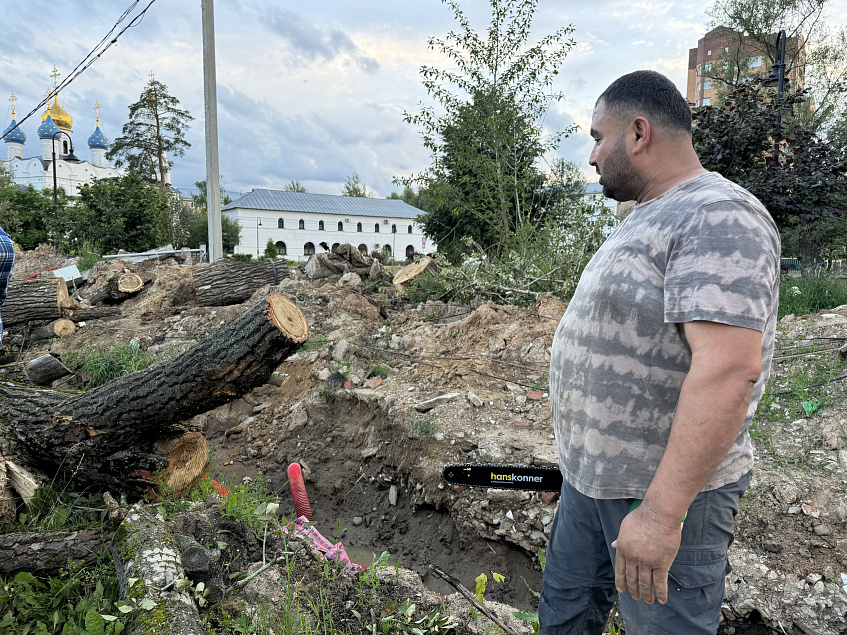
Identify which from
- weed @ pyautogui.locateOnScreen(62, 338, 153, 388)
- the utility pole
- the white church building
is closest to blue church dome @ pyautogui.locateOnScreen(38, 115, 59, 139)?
the white church building

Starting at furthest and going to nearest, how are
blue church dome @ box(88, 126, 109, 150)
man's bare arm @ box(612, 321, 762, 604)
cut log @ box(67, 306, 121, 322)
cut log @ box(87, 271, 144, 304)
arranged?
blue church dome @ box(88, 126, 109, 150), cut log @ box(87, 271, 144, 304), cut log @ box(67, 306, 121, 322), man's bare arm @ box(612, 321, 762, 604)

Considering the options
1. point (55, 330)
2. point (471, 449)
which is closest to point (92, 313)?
point (55, 330)

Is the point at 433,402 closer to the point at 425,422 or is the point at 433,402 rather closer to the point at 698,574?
the point at 425,422

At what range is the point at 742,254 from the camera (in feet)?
3.58

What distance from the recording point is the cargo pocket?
1.22 metres

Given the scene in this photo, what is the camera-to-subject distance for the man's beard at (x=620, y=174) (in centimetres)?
140

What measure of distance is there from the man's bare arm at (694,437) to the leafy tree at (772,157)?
728 centimetres

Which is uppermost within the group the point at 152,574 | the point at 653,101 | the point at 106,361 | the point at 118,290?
the point at 653,101

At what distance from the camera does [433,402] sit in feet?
13.9

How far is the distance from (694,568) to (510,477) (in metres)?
0.96

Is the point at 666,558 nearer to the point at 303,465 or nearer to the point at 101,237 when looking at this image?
the point at 303,465

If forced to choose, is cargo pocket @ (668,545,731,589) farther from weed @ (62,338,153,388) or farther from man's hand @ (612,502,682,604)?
weed @ (62,338,153,388)

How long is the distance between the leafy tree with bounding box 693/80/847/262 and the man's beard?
6.91 meters

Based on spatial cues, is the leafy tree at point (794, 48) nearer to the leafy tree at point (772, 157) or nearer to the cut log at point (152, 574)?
the leafy tree at point (772, 157)
